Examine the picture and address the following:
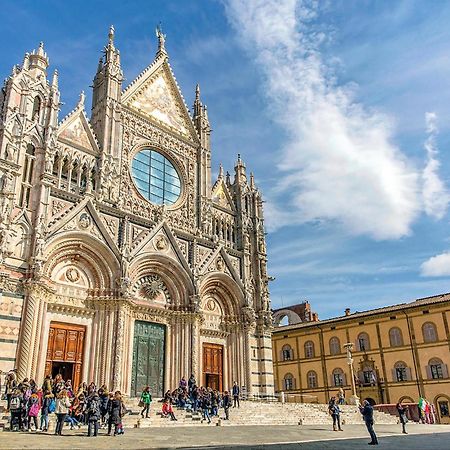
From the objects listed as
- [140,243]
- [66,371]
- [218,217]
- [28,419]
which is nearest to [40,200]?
[140,243]

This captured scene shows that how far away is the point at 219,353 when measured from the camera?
1128 inches

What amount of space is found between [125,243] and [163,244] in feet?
8.55

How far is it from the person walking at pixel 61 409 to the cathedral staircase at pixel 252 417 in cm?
62

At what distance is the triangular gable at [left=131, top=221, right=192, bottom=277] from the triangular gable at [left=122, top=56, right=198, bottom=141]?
7598 mm

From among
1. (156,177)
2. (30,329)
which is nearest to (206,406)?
(30,329)

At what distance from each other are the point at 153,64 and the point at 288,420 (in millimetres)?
23164

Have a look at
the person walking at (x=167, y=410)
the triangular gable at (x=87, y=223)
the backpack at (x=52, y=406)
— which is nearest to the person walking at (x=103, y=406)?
the backpack at (x=52, y=406)

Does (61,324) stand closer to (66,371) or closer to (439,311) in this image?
(66,371)

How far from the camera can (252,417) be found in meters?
21.0

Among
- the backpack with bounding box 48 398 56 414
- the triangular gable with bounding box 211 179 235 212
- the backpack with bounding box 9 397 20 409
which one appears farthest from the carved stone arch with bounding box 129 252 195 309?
the backpack with bounding box 9 397 20 409

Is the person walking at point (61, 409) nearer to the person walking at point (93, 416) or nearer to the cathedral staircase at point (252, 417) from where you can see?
the cathedral staircase at point (252, 417)

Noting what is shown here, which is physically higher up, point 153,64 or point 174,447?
point 153,64

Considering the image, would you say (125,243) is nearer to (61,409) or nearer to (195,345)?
(195,345)

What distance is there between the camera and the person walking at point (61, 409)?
1330 cm
